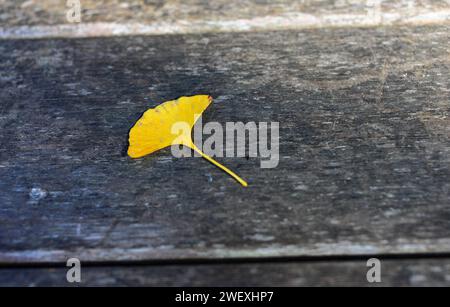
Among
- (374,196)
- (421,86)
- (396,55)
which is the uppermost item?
(396,55)

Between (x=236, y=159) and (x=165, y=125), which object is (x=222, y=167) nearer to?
(x=236, y=159)

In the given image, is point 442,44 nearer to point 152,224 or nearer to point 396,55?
point 396,55

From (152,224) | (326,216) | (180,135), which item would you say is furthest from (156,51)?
Result: (326,216)

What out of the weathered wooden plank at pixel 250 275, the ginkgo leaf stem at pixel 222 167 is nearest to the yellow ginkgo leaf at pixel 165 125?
the ginkgo leaf stem at pixel 222 167

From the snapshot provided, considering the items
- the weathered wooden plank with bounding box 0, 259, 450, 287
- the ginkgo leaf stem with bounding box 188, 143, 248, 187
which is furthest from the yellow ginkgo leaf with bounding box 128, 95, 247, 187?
the weathered wooden plank with bounding box 0, 259, 450, 287

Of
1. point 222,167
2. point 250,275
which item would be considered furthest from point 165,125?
point 250,275

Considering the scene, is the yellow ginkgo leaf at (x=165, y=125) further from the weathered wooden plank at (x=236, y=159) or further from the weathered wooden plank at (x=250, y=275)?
the weathered wooden plank at (x=250, y=275)
